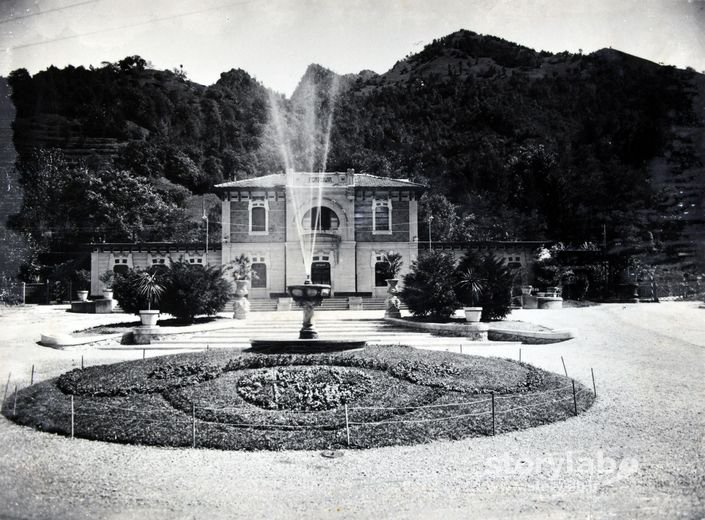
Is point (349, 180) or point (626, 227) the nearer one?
point (349, 180)

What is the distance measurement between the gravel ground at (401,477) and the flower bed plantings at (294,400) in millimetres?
271

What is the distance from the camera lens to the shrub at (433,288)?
1636 cm

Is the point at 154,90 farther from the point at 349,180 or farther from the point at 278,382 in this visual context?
the point at 278,382

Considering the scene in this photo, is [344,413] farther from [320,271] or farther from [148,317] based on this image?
[320,271]

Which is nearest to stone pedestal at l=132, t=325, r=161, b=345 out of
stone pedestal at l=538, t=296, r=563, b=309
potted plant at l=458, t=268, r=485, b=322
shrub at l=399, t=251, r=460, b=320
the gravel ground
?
the gravel ground

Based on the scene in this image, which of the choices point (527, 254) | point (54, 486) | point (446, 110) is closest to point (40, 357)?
point (54, 486)

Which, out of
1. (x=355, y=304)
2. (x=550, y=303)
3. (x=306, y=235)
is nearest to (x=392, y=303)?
(x=355, y=304)

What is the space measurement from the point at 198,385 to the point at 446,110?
1807 inches

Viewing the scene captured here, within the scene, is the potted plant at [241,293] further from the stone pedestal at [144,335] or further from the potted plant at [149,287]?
the stone pedestal at [144,335]

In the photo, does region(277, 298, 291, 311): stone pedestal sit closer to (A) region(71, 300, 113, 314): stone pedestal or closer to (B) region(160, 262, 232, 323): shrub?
(B) region(160, 262, 232, 323): shrub

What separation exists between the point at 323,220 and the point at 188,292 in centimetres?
1357

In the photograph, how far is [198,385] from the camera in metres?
7.66

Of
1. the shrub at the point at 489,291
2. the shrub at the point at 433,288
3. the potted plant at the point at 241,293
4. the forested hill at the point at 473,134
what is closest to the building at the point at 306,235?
the forested hill at the point at 473,134

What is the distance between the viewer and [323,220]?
28.2 meters
